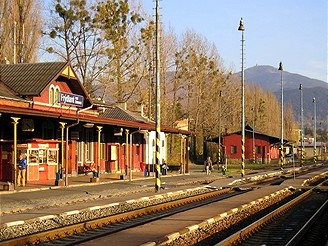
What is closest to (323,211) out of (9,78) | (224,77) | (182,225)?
(182,225)

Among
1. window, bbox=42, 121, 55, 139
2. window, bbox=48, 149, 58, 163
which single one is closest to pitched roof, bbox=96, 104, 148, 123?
window, bbox=42, 121, 55, 139

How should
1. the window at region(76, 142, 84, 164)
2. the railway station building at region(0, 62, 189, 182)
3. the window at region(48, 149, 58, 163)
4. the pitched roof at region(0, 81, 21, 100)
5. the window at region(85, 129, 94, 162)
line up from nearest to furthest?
the railway station building at region(0, 62, 189, 182), the pitched roof at region(0, 81, 21, 100), the window at region(48, 149, 58, 163), the window at region(76, 142, 84, 164), the window at region(85, 129, 94, 162)

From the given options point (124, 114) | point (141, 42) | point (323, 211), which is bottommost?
point (323, 211)

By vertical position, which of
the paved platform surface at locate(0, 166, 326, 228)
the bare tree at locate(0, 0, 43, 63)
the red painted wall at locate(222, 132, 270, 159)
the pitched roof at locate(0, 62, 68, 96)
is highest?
the bare tree at locate(0, 0, 43, 63)

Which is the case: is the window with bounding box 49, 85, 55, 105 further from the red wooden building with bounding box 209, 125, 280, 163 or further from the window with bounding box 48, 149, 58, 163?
the red wooden building with bounding box 209, 125, 280, 163

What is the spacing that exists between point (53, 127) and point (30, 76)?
3.93m

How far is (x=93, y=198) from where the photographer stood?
76.7 ft

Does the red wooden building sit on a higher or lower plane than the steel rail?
higher

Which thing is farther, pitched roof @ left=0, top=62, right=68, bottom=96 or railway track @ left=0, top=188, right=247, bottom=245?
pitched roof @ left=0, top=62, right=68, bottom=96

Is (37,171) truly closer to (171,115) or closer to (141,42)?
(141,42)

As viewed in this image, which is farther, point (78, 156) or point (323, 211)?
point (78, 156)

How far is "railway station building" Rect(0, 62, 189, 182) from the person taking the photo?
96.6 ft

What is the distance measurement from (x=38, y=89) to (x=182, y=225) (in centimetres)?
2116

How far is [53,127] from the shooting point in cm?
3444
